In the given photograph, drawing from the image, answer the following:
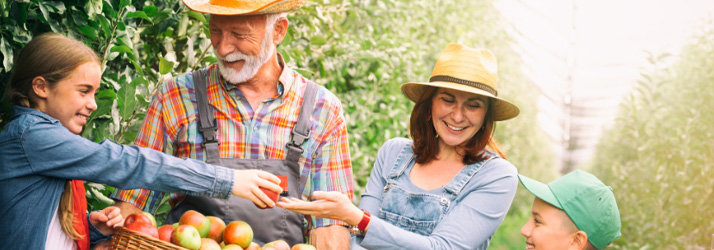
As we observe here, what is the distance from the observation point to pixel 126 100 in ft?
9.37

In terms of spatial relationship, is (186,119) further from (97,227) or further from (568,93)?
(568,93)

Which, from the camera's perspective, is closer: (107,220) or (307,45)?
(107,220)

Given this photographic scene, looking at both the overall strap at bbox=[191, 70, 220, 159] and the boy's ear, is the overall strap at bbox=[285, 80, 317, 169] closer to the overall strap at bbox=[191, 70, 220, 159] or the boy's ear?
the overall strap at bbox=[191, 70, 220, 159]

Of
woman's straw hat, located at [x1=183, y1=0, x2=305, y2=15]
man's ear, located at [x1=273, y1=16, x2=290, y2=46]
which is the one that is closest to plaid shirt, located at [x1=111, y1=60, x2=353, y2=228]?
man's ear, located at [x1=273, y1=16, x2=290, y2=46]

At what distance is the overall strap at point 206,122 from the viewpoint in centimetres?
277

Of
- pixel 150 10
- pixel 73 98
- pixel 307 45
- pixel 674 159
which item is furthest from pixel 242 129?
pixel 674 159

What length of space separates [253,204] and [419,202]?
631mm

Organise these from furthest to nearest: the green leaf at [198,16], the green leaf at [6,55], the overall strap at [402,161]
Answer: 1. the green leaf at [198,16]
2. the overall strap at [402,161]
3. the green leaf at [6,55]

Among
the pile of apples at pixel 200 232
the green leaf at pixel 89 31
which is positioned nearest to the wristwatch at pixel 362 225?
the pile of apples at pixel 200 232

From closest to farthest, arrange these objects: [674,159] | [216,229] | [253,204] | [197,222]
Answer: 1. [197,222]
2. [216,229]
3. [253,204]
4. [674,159]

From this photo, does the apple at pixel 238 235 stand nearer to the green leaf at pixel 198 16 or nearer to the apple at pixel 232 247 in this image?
the apple at pixel 232 247

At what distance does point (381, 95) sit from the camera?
573 centimetres

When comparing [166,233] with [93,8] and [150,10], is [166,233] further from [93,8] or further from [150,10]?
[150,10]

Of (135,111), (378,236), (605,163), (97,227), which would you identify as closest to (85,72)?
(97,227)
